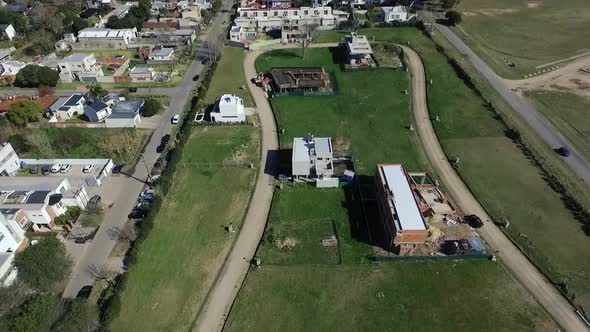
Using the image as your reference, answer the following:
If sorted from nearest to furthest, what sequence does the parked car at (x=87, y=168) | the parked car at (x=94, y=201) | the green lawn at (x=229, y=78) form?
1. the parked car at (x=94, y=201)
2. the parked car at (x=87, y=168)
3. the green lawn at (x=229, y=78)

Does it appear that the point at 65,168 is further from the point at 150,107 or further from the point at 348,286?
the point at 348,286

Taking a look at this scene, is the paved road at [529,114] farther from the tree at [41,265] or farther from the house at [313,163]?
the tree at [41,265]

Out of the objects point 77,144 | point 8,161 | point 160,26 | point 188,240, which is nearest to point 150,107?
point 77,144

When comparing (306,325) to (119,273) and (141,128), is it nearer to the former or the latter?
(119,273)

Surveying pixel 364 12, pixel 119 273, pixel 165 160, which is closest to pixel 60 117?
pixel 165 160

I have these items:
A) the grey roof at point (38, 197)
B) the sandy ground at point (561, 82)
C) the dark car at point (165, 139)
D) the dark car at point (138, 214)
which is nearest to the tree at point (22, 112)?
the dark car at point (165, 139)
